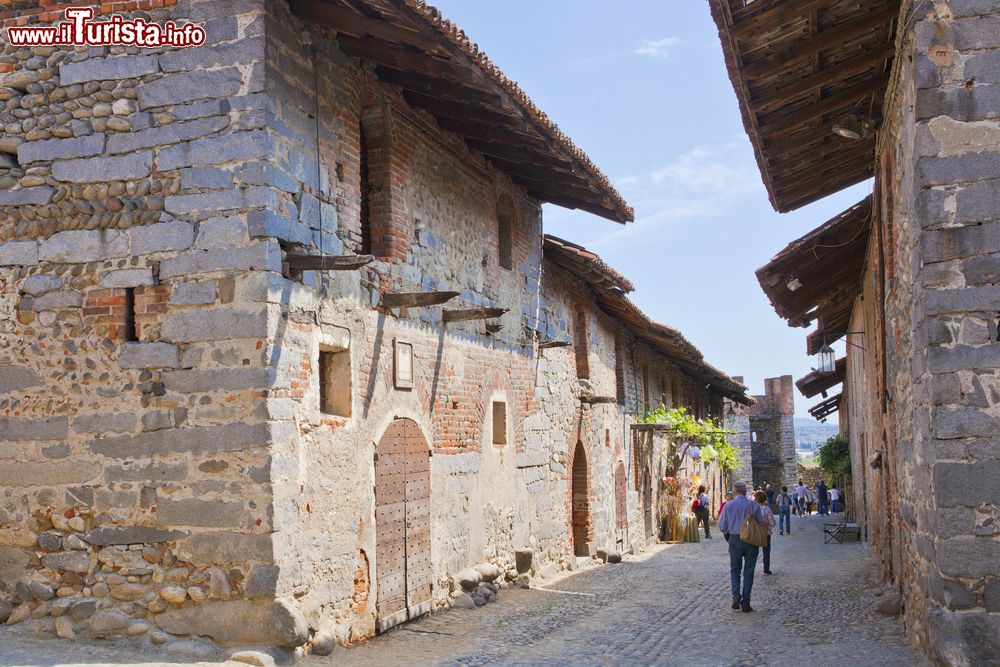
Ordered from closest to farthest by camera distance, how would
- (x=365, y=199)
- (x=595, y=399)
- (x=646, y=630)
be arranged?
(x=646, y=630)
(x=365, y=199)
(x=595, y=399)

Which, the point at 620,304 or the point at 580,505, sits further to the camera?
the point at 620,304

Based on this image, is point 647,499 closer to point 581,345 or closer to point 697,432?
point 697,432

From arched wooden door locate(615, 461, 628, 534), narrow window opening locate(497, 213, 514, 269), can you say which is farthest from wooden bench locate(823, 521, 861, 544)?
narrow window opening locate(497, 213, 514, 269)

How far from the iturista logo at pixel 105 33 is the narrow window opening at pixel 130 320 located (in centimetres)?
196

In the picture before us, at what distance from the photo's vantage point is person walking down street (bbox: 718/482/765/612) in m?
9.98

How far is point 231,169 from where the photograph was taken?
7.18m

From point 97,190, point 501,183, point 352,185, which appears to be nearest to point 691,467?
point 501,183

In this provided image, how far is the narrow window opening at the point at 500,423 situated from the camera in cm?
1169

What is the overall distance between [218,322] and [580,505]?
9.18 meters

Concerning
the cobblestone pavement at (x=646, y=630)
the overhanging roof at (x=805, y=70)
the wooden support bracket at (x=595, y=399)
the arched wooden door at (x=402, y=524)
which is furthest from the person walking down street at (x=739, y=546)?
the wooden support bracket at (x=595, y=399)

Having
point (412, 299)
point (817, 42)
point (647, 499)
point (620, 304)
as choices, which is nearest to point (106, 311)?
point (412, 299)

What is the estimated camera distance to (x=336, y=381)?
26.8 ft

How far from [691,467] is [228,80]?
19.8 meters

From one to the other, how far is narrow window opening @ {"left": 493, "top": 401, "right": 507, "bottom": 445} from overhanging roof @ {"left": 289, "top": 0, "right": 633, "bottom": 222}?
298 cm
